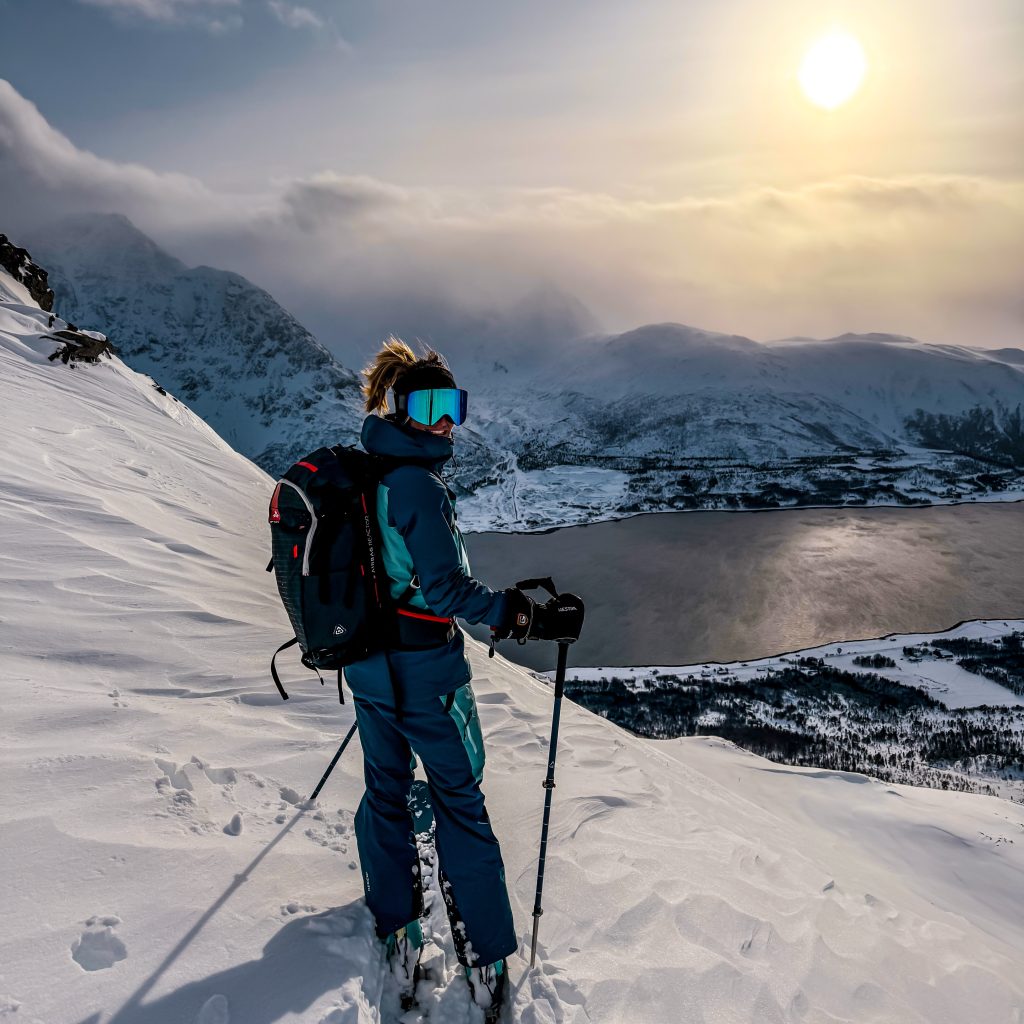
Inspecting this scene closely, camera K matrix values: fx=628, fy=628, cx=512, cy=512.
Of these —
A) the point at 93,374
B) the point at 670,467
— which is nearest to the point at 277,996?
the point at 93,374

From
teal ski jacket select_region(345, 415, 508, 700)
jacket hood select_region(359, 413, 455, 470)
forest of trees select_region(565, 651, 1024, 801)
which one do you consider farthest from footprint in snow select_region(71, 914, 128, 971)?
forest of trees select_region(565, 651, 1024, 801)

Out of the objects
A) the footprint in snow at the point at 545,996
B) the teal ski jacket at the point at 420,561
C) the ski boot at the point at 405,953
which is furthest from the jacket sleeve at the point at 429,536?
the footprint in snow at the point at 545,996

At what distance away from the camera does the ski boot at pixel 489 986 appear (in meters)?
2.68

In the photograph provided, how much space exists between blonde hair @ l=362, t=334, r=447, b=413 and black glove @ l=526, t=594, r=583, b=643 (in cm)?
114

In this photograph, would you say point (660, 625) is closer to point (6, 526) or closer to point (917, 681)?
point (917, 681)

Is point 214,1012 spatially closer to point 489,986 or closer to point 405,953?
point 405,953

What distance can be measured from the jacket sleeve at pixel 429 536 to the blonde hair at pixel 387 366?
21.4 inches

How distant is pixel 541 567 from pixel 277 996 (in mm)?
70992

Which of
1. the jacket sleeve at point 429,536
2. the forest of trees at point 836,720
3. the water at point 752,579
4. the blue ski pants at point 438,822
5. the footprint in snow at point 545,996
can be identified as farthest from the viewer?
the water at point 752,579

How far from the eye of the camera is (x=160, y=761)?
138 inches

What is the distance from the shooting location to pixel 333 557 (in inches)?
96.3

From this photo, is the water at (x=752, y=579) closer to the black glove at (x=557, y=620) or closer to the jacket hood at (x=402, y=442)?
the black glove at (x=557, y=620)

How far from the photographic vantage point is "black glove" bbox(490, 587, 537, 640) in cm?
249

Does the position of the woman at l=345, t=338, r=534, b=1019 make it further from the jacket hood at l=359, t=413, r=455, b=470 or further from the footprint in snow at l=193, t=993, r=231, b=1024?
the footprint in snow at l=193, t=993, r=231, b=1024
